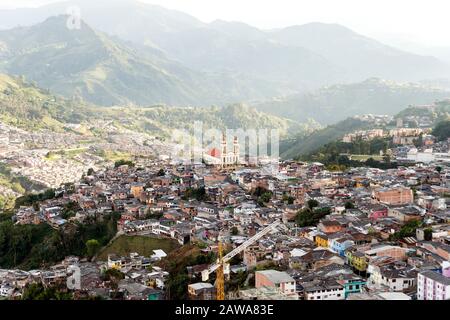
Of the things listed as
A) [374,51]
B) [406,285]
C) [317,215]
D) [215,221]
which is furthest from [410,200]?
[374,51]

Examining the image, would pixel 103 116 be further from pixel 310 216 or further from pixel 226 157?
pixel 310 216

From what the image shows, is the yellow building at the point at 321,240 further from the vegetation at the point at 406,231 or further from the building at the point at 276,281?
the building at the point at 276,281

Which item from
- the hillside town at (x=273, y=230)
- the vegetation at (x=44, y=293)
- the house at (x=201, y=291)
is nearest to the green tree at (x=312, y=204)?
the hillside town at (x=273, y=230)

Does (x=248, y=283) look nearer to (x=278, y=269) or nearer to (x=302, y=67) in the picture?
(x=278, y=269)

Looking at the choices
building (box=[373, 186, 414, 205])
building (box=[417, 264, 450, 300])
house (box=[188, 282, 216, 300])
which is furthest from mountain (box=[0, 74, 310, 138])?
building (box=[417, 264, 450, 300])

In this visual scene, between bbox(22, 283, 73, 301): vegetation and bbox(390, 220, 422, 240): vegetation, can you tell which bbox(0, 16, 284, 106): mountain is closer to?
bbox(22, 283, 73, 301): vegetation

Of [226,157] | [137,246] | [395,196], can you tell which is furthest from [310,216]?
[226,157]
